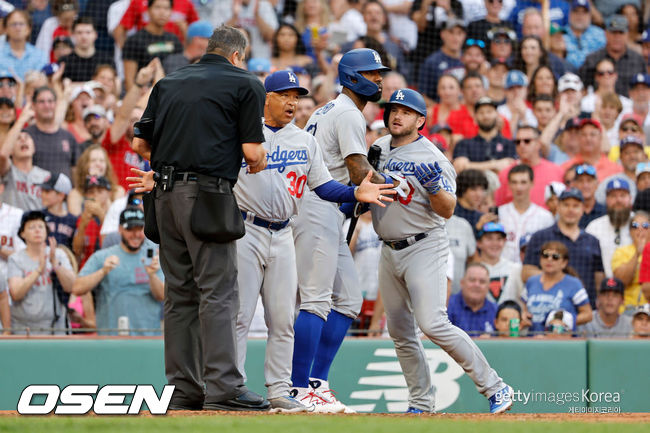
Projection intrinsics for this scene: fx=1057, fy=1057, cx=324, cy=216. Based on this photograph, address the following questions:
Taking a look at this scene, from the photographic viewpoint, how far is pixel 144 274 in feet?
29.0

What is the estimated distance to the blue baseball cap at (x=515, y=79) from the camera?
40.3 feet

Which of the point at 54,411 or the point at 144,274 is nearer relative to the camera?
the point at 54,411

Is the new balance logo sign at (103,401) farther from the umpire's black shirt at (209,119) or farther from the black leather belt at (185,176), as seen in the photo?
the umpire's black shirt at (209,119)

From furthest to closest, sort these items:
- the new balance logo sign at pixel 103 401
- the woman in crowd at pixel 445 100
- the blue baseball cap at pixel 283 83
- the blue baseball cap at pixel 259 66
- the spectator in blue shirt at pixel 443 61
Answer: the spectator in blue shirt at pixel 443 61, the woman in crowd at pixel 445 100, the blue baseball cap at pixel 259 66, the blue baseball cap at pixel 283 83, the new balance logo sign at pixel 103 401

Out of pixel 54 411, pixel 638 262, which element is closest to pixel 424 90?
pixel 638 262

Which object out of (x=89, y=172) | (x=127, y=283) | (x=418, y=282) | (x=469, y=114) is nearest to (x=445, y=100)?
(x=469, y=114)

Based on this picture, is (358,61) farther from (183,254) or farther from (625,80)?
(625,80)

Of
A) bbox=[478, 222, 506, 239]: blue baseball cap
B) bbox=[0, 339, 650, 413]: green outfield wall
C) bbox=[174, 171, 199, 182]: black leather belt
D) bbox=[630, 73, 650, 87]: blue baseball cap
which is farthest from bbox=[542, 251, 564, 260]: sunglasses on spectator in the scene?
bbox=[174, 171, 199, 182]: black leather belt

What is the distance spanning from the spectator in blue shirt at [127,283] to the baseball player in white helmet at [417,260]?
265cm

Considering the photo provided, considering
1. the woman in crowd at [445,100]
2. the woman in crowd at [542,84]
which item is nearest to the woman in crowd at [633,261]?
the woman in crowd at [445,100]

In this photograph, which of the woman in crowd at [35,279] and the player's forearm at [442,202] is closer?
the player's forearm at [442,202]

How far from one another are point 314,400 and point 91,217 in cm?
397

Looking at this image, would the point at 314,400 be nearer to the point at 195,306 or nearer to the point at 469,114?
the point at 195,306

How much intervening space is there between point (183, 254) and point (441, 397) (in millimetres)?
3294
